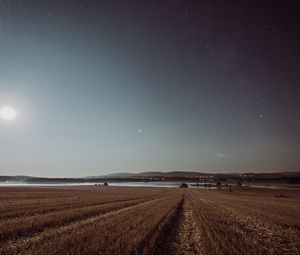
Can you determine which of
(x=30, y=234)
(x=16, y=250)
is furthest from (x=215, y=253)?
(x=30, y=234)

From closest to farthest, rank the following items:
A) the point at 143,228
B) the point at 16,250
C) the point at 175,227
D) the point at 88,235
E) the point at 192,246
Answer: the point at 16,250 → the point at 192,246 → the point at 88,235 → the point at 143,228 → the point at 175,227

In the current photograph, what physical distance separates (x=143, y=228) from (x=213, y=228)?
12.4 feet

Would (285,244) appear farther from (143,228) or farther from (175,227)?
(143,228)

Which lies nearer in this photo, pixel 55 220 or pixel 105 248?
pixel 105 248

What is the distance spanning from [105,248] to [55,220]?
7544mm

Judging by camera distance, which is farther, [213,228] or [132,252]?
[213,228]

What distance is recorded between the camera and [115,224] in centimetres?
1614

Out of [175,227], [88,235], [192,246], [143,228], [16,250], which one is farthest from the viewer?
[175,227]

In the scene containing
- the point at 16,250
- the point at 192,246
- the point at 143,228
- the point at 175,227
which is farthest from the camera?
the point at 175,227

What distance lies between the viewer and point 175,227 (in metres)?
16.1

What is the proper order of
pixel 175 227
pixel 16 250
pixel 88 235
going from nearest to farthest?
pixel 16 250, pixel 88 235, pixel 175 227

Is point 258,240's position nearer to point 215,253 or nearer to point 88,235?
point 215,253

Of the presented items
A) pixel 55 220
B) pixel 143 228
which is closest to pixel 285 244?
pixel 143 228

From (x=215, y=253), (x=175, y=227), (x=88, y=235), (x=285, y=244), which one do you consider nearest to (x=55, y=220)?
(x=88, y=235)
